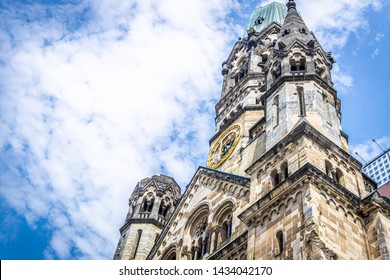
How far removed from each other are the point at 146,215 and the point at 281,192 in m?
15.3

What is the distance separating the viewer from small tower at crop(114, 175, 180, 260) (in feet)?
99.1

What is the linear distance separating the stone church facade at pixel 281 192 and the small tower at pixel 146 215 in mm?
65

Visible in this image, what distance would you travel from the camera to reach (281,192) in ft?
60.9

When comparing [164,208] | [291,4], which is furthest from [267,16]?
[164,208]

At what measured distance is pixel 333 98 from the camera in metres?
24.9

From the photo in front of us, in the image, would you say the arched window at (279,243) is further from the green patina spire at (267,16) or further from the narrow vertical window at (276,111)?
the green patina spire at (267,16)

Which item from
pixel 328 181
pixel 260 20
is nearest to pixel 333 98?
pixel 328 181

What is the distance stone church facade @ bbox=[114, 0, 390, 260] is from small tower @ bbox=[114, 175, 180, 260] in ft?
0.21

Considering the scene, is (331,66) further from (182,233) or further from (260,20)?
(260,20)

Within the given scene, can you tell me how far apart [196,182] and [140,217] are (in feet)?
18.0

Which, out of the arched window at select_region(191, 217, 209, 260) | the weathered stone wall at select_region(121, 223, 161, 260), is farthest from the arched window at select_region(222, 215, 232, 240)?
the weathered stone wall at select_region(121, 223, 161, 260)

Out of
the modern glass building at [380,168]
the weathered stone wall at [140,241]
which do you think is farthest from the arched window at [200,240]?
the modern glass building at [380,168]

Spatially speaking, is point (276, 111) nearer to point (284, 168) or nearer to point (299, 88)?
point (299, 88)

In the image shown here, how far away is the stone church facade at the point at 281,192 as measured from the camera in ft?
56.7
